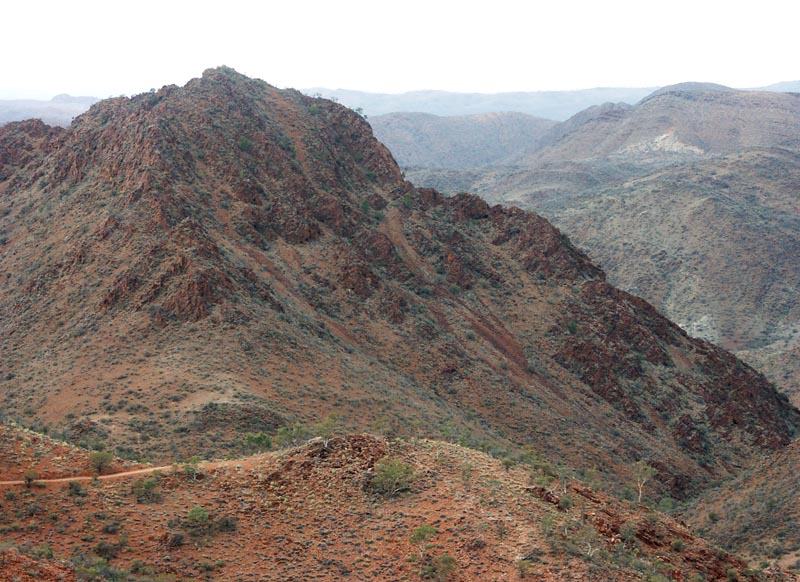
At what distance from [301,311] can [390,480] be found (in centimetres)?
Result: 2634

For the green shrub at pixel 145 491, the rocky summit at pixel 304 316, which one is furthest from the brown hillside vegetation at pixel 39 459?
the rocky summit at pixel 304 316

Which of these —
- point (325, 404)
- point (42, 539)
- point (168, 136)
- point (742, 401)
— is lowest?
point (742, 401)

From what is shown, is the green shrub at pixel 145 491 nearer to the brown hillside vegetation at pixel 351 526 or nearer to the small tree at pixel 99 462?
the brown hillside vegetation at pixel 351 526

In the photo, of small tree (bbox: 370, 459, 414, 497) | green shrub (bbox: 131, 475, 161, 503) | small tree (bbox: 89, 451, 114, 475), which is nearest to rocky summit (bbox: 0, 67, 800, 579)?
small tree (bbox: 370, 459, 414, 497)

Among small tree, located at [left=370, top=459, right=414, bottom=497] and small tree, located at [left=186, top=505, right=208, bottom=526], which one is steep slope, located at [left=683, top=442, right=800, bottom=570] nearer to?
small tree, located at [left=370, top=459, right=414, bottom=497]

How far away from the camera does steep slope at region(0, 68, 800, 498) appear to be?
117 feet

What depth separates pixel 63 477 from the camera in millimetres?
20922

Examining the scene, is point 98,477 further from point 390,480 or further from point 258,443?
point 390,480

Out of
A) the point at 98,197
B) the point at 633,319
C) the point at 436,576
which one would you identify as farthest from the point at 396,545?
the point at 633,319

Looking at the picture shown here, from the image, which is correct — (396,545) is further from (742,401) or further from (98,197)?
(742,401)

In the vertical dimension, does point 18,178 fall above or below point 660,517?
above

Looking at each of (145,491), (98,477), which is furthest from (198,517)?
(98,477)

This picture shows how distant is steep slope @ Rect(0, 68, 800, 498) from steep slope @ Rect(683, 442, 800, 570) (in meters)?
5.88

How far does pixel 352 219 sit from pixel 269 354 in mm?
22071
